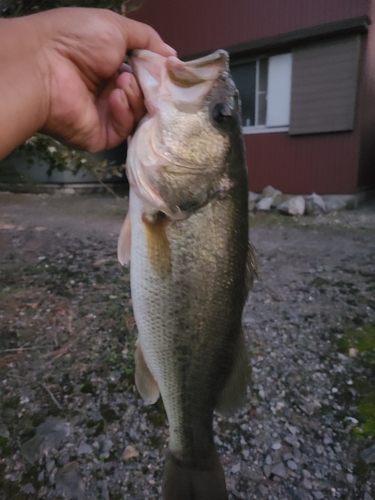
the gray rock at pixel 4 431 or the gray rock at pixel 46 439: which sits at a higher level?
the gray rock at pixel 4 431

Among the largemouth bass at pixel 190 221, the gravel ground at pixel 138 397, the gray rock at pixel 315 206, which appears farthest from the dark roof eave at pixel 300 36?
the largemouth bass at pixel 190 221

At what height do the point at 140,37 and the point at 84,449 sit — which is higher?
the point at 140,37

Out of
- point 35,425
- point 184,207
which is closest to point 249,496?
point 35,425

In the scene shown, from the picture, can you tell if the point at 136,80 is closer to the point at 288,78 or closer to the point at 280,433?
the point at 280,433

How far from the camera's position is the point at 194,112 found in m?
1.47

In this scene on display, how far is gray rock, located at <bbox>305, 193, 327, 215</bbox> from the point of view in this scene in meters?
7.69

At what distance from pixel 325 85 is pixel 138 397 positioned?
293 inches

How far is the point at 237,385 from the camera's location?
1.60 m

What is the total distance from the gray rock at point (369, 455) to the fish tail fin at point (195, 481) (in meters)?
0.91

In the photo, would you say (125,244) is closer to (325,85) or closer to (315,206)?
(315,206)

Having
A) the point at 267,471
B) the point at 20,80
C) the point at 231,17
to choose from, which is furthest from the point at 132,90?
the point at 231,17

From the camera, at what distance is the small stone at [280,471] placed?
197 cm

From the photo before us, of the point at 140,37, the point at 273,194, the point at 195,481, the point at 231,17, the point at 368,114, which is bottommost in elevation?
the point at 195,481

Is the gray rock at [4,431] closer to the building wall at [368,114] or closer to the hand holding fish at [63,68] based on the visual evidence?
the hand holding fish at [63,68]
